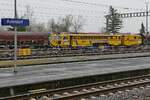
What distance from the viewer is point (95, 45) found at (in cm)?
6091

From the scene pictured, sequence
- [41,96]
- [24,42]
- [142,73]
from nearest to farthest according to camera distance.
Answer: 1. [41,96]
2. [142,73]
3. [24,42]

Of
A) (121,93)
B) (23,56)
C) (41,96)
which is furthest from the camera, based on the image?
(23,56)

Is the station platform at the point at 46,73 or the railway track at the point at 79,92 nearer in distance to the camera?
the railway track at the point at 79,92

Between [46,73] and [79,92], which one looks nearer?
[79,92]

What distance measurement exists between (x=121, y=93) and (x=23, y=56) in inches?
968

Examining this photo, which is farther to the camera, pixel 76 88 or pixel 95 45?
pixel 95 45

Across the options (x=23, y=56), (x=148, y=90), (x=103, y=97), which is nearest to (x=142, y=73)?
(x=148, y=90)

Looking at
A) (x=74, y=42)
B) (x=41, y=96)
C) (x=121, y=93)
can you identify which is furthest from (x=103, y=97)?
(x=74, y=42)

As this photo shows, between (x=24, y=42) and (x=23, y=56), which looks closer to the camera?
(x=23, y=56)

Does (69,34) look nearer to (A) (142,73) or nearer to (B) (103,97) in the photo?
(A) (142,73)

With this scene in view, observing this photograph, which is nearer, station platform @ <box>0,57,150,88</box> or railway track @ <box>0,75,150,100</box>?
railway track @ <box>0,75,150,100</box>

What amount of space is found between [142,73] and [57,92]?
9.19m

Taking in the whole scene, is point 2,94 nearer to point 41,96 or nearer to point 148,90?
point 41,96

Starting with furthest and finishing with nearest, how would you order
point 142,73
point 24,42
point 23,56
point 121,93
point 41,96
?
point 24,42
point 23,56
point 142,73
point 121,93
point 41,96
